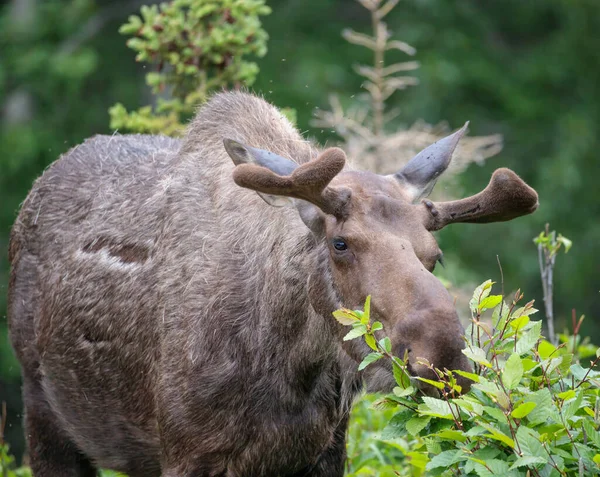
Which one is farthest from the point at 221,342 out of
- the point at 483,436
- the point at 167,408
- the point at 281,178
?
the point at 483,436

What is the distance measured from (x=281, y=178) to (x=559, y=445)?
1.47 metres

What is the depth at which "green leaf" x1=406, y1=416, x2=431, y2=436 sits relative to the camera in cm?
405

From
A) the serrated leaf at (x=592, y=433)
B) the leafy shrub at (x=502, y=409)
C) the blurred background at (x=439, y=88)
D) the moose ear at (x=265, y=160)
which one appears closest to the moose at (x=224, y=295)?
the moose ear at (x=265, y=160)

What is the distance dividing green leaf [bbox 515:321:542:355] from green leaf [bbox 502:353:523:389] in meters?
0.16

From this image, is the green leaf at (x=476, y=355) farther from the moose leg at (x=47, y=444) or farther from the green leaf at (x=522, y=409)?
the moose leg at (x=47, y=444)

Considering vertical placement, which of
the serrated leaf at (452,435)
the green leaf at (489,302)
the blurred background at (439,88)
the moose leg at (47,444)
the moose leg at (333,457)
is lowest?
Result: the blurred background at (439,88)

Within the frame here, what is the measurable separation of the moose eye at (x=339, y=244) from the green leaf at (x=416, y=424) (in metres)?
0.82

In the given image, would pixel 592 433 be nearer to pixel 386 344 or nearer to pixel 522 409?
pixel 522 409

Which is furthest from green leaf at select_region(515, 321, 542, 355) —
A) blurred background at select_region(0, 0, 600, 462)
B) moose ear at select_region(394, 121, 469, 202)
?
blurred background at select_region(0, 0, 600, 462)

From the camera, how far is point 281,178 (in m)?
4.61

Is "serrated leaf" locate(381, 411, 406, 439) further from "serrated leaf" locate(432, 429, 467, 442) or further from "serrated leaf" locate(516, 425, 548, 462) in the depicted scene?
"serrated leaf" locate(516, 425, 548, 462)

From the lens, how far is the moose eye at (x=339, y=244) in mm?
4641

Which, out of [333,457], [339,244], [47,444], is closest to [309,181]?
[339,244]

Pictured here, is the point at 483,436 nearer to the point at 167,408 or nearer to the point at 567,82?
the point at 167,408
